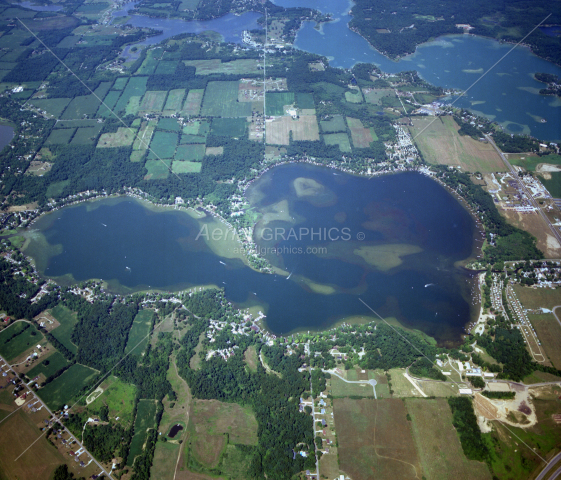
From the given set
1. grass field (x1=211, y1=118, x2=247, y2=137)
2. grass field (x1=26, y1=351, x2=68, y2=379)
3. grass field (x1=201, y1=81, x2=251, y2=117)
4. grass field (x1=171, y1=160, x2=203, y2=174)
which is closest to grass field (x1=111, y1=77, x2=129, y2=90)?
grass field (x1=201, y1=81, x2=251, y2=117)

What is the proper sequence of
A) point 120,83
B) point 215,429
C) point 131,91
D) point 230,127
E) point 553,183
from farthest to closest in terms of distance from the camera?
point 120,83 → point 131,91 → point 230,127 → point 553,183 → point 215,429

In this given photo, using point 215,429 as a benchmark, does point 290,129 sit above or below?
above

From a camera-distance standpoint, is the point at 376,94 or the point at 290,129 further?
the point at 376,94

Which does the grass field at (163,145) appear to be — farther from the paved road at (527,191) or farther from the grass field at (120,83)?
the paved road at (527,191)

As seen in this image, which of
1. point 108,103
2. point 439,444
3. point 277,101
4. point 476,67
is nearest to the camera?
point 439,444

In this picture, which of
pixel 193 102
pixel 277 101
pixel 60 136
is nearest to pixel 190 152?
pixel 193 102

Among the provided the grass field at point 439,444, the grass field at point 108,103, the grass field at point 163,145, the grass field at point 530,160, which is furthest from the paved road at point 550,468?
the grass field at point 108,103

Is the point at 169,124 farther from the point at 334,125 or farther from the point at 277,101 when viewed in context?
the point at 334,125

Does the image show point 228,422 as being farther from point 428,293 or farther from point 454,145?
point 454,145
